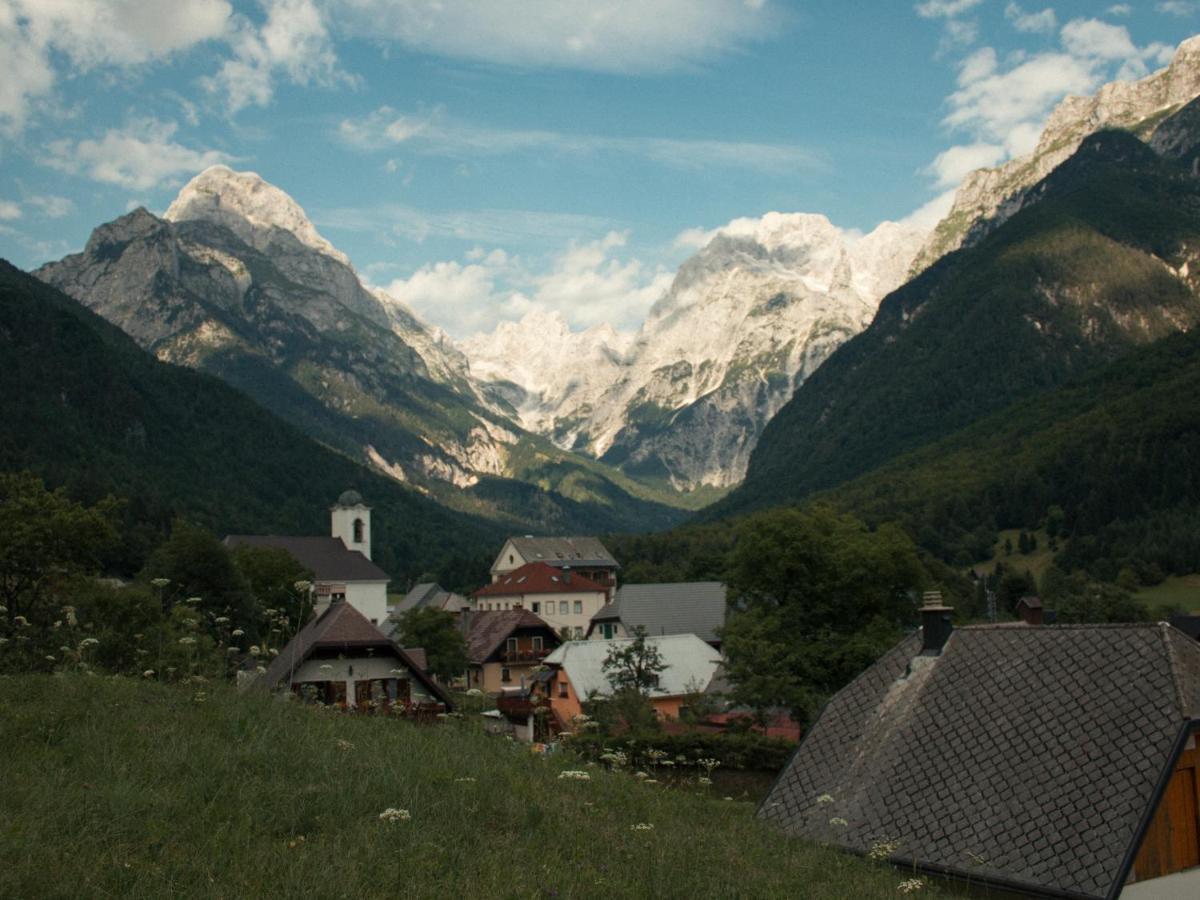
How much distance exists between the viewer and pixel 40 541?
3656 centimetres

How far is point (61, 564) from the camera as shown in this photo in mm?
37750

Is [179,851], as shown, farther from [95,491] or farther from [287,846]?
[95,491]

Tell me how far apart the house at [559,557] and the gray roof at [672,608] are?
144ft

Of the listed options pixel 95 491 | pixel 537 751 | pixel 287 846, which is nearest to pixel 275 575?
pixel 95 491

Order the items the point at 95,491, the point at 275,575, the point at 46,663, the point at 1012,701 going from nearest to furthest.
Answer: the point at 46,663
the point at 1012,701
the point at 275,575
the point at 95,491

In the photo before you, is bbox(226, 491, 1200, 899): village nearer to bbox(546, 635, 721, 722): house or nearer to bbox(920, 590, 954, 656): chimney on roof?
bbox(920, 590, 954, 656): chimney on roof

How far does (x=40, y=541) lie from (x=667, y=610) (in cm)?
5692

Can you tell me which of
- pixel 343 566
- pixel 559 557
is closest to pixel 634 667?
pixel 343 566

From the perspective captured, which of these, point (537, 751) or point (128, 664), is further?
point (128, 664)

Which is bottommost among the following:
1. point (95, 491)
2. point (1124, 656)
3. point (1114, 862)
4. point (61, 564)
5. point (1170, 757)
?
point (1114, 862)

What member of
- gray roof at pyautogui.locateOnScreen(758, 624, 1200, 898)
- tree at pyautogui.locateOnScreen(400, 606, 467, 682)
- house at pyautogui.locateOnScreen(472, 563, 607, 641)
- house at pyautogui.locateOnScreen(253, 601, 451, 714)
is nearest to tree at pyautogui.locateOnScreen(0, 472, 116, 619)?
house at pyautogui.locateOnScreen(253, 601, 451, 714)

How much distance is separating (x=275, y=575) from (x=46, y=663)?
68632 mm

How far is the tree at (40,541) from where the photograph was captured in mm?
35938

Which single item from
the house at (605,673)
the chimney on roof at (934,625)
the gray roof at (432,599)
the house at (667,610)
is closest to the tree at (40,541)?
the house at (605,673)
